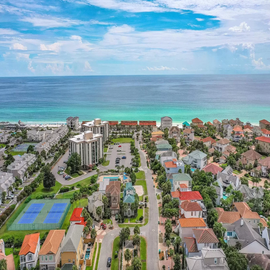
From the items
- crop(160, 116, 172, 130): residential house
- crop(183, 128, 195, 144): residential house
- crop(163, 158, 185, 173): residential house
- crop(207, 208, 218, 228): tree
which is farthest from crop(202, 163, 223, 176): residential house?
crop(160, 116, 172, 130): residential house

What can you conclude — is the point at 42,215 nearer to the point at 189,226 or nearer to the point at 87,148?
the point at 87,148

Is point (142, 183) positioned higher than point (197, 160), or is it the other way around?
point (197, 160)

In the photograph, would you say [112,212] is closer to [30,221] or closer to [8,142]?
[30,221]

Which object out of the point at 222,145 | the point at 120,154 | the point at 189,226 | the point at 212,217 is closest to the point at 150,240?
the point at 189,226

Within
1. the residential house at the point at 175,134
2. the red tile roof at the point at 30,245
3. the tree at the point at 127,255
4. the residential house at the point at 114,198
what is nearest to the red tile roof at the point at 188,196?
the residential house at the point at 114,198

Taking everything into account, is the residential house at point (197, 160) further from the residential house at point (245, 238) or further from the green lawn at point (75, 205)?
the green lawn at point (75, 205)

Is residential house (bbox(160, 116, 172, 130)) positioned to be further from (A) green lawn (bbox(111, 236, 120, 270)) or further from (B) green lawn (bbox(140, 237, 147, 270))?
(A) green lawn (bbox(111, 236, 120, 270))
